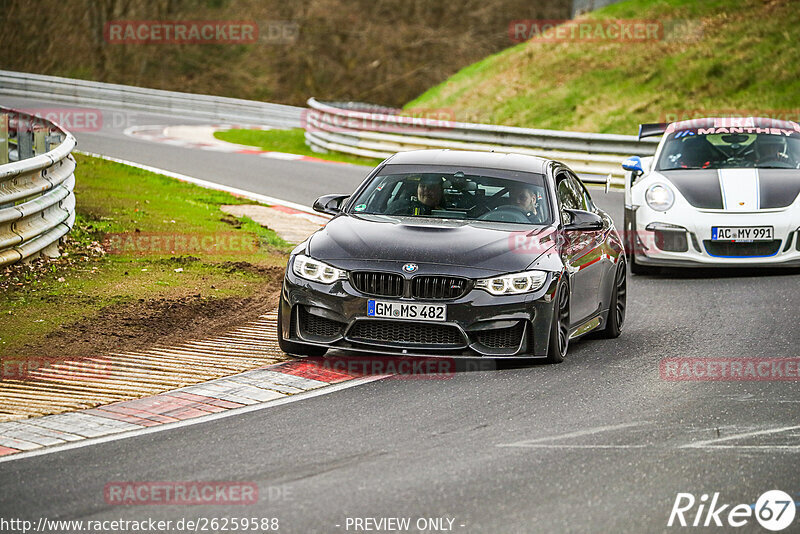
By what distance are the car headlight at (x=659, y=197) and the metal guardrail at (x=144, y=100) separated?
25.1 m

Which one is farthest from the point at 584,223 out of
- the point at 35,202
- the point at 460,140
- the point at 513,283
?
the point at 460,140

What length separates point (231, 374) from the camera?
855 centimetres

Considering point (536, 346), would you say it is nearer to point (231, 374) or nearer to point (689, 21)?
point (231, 374)

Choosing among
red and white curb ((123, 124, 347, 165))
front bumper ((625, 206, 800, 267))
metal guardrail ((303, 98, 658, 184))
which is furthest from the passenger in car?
red and white curb ((123, 124, 347, 165))

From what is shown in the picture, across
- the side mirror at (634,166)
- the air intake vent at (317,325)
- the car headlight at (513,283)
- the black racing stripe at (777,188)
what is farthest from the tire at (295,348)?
the side mirror at (634,166)

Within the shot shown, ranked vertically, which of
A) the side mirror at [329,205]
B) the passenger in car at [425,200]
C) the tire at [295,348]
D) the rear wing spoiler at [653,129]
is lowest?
the tire at [295,348]

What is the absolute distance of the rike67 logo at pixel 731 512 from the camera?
Result: 5.49 metres

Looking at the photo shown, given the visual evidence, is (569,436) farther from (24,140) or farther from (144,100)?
(144,100)

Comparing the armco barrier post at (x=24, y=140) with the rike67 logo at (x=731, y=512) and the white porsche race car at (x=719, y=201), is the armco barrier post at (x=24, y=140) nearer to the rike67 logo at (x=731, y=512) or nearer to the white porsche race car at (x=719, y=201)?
the white porsche race car at (x=719, y=201)

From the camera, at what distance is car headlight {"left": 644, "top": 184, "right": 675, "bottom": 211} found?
44.3ft

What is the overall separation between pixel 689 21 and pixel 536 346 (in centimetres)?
2577

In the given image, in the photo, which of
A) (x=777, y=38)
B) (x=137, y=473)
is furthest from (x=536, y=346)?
(x=777, y=38)

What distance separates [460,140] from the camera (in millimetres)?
25766

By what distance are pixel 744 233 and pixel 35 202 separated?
7203mm
